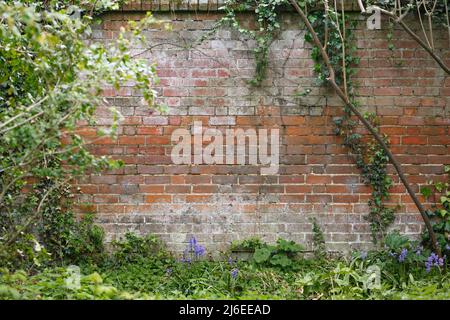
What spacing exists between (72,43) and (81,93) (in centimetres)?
50

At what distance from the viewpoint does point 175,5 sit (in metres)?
5.65

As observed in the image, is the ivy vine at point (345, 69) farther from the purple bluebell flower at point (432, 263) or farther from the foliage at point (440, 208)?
the purple bluebell flower at point (432, 263)

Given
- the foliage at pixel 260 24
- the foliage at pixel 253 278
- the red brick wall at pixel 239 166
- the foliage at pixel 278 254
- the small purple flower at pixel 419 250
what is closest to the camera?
the foliage at pixel 253 278

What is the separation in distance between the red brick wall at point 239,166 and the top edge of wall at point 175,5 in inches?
2.9

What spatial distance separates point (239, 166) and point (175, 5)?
1.75 m

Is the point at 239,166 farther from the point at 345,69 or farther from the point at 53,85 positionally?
the point at 53,85

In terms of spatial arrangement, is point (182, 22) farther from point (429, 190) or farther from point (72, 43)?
point (429, 190)

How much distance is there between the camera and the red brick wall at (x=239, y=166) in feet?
18.6

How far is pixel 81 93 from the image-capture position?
3.86 metres

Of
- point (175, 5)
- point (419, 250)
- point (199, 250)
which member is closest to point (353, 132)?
point (419, 250)

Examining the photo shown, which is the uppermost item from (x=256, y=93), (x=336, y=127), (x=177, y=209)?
(x=256, y=93)

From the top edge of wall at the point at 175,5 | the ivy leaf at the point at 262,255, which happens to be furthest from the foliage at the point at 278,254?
the top edge of wall at the point at 175,5

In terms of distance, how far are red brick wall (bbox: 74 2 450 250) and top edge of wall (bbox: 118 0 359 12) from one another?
0.07 meters
